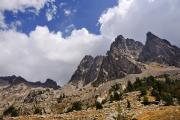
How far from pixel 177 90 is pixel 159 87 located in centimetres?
992

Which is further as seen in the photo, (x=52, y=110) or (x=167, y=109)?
(x=52, y=110)

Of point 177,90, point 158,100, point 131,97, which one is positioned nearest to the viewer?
point 158,100

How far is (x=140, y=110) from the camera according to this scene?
91375 mm

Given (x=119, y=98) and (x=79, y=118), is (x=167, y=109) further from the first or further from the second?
(x=119, y=98)

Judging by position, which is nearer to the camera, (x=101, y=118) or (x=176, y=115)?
(x=176, y=115)

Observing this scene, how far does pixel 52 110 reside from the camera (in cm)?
18800

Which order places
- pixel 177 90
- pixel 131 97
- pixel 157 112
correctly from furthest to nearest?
pixel 131 97 < pixel 177 90 < pixel 157 112

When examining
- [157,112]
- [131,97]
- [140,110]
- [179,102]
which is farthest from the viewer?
[131,97]

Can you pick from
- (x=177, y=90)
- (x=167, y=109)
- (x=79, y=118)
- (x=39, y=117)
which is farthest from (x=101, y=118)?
(x=177, y=90)

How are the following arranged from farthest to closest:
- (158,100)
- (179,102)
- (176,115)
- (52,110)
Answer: (52,110), (158,100), (179,102), (176,115)

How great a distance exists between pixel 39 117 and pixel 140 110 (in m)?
29.5

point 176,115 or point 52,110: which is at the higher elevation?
point 52,110

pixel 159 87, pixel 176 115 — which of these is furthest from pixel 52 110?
pixel 176 115

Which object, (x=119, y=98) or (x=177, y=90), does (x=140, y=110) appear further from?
(x=119, y=98)
